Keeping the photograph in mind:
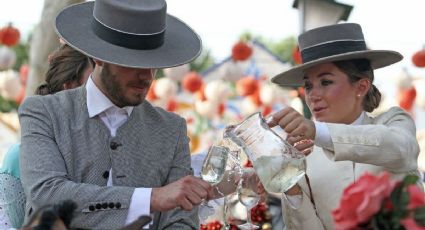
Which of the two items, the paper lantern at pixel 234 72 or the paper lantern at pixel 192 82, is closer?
the paper lantern at pixel 234 72

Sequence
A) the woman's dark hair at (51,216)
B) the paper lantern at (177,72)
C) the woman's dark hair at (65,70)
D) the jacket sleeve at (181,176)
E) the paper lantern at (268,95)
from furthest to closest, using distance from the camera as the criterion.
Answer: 1. the paper lantern at (268,95)
2. the paper lantern at (177,72)
3. the woman's dark hair at (65,70)
4. the jacket sleeve at (181,176)
5. the woman's dark hair at (51,216)

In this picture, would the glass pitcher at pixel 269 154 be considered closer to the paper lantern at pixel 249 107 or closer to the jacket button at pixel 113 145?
the jacket button at pixel 113 145

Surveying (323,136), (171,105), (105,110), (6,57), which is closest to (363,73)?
(323,136)

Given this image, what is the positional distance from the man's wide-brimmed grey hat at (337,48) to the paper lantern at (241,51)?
12.2 metres

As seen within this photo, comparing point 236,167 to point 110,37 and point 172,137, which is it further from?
point 110,37

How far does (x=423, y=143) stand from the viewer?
920cm

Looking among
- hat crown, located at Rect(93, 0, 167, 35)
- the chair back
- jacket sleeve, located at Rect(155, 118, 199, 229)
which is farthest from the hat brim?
the chair back

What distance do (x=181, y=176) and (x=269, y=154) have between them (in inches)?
20.1

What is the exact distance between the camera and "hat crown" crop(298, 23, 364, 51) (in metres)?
3.27

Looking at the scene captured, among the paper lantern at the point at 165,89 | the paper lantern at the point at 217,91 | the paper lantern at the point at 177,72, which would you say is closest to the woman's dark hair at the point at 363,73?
the paper lantern at the point at 177,72

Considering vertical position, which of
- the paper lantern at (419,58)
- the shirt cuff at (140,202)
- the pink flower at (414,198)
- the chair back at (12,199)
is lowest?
the paper lantern at (419,58)

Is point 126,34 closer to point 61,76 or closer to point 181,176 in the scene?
point 181,176

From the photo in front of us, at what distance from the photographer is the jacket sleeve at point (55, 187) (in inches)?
98.7

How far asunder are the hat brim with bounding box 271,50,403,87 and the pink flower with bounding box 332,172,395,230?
5.08 ft
